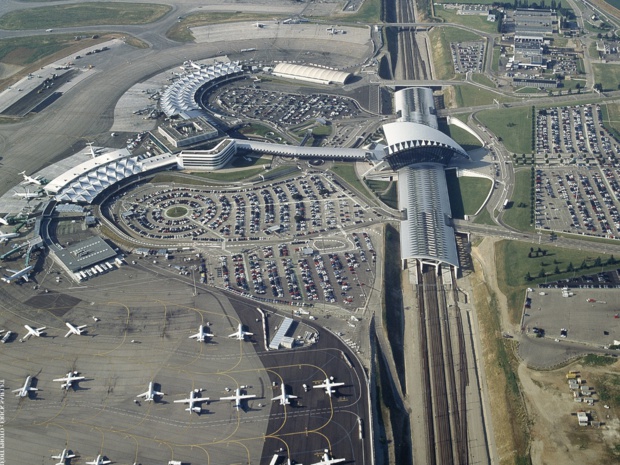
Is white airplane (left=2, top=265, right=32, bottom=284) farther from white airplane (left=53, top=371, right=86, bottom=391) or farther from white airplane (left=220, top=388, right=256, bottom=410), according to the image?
white airplane (left=220, top=388, right=256, bottom=410)

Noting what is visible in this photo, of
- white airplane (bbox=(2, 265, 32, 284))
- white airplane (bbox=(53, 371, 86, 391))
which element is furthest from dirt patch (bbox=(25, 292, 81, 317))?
A: white airplane (bbox=(53, 371, 86, 391))

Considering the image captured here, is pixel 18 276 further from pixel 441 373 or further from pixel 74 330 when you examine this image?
pixel 441 373

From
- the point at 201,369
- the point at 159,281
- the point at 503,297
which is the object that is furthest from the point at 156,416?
the point at 503,297

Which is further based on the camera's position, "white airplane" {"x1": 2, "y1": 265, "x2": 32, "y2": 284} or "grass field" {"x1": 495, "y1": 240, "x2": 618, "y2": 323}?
"white airplane" {"x1": 2, "y1": 265, "x2": 32, "y2": 284}

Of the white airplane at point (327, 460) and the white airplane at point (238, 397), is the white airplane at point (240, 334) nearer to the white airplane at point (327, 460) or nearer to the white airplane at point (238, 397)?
the white airplane at point (238, 397)

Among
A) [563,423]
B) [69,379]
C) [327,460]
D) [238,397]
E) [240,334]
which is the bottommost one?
[563,423]

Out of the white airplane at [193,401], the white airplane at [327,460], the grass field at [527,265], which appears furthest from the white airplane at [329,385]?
the grass field at [527,265]

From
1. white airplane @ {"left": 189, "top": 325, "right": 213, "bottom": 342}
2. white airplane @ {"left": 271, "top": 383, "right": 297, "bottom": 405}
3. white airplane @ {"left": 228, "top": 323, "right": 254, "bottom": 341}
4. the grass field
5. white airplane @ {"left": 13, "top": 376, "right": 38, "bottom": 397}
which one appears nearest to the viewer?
white airplane @ {"left": 271, "top": 383, "right": 297, "bottom": 405}

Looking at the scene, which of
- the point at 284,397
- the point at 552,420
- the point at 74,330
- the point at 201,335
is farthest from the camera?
the point at 74,330

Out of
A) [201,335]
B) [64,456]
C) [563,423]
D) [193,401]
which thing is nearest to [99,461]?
[64,456]
